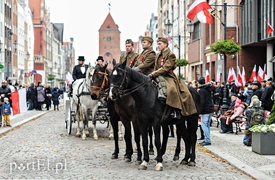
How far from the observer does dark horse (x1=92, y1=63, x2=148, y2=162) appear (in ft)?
40.5

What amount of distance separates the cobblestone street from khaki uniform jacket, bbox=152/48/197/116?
3.96ft

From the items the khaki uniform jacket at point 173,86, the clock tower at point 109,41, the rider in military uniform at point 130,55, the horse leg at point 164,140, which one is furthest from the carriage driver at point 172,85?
the clock tower at point 109,41

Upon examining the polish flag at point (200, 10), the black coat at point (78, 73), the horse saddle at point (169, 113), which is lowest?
the horse saddle at point (169, 113)

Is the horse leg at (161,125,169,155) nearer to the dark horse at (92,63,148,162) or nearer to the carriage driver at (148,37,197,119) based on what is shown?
the dark horse at (92,63,148,162)

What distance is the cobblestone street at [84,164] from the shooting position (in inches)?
421

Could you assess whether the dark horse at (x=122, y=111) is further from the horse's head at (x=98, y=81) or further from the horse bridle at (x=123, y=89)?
the horse bridle at (x=123, y=89)

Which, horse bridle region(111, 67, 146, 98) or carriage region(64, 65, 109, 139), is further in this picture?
carriage region(64, 65, 109, 139)

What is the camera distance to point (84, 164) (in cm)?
1214

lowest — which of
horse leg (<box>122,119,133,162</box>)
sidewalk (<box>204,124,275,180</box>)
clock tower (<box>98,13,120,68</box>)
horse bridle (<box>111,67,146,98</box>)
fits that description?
sidewalk (<box>204,124,275,180</box>)

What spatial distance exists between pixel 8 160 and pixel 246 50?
28571mm

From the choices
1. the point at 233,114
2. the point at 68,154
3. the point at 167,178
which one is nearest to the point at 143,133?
the point at 167,178

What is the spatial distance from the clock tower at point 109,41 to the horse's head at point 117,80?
7080 inches

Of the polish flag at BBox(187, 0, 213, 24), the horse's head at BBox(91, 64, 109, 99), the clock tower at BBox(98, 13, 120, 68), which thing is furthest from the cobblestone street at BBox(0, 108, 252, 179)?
the clock tower at BBox(98, 13, 120, 68)

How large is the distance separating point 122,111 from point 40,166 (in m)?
2.08
